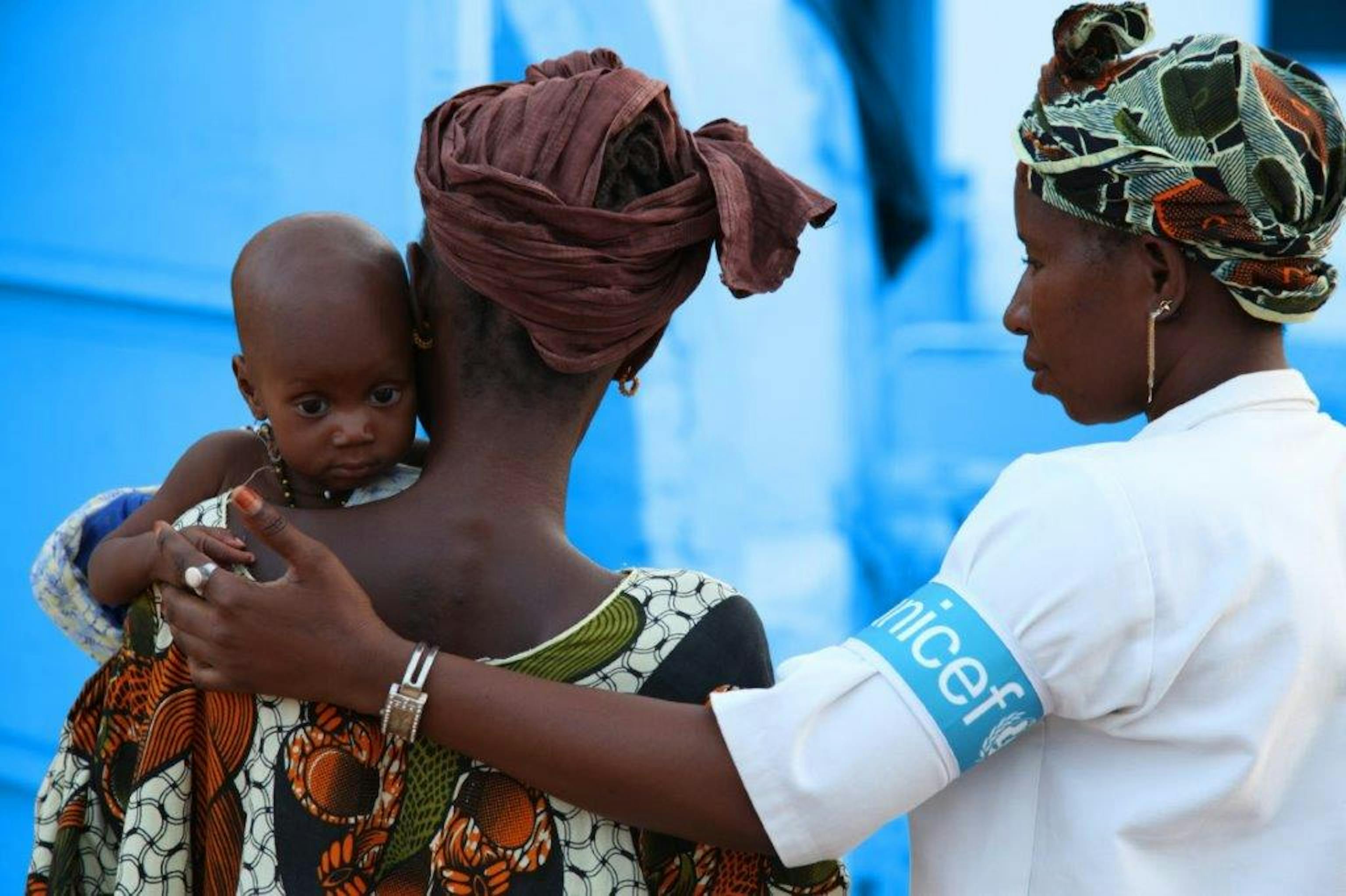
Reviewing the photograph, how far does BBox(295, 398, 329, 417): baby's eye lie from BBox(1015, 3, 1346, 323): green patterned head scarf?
828 mm

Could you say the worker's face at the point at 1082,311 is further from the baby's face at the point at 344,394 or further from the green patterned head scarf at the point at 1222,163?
the baby's face at the point at 344,394

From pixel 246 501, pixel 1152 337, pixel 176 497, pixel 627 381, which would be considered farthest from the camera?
pixel 176 497

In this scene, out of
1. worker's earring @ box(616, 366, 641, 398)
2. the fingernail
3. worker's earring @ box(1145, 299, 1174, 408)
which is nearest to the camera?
the fingernail

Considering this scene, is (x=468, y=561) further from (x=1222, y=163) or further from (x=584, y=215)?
(x=1222, y=163)

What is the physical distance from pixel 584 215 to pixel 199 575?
1.70ft

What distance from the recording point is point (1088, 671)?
5.11ft

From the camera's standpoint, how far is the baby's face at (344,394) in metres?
1.74

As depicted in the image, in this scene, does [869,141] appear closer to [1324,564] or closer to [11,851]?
[1324,564]

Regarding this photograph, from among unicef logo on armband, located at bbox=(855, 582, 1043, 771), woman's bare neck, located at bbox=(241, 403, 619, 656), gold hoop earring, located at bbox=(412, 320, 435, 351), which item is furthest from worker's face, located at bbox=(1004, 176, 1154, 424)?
gold hoop earring, located at bbox=(412, 320, 435, 351)

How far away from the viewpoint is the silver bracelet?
61.9 inches

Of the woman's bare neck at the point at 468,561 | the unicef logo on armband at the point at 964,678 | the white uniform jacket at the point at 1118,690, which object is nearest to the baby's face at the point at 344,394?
the woman's bare neck at the point at 468,561

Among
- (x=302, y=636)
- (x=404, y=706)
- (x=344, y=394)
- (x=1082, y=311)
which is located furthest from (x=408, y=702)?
(x=1082, y=311)

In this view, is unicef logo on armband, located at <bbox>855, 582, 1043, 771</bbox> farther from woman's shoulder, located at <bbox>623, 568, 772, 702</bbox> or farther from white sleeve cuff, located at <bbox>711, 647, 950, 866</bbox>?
woman's shoulder, located at <bbox>623, 568, 772, 702</bbox>

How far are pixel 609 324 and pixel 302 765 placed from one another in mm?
538
